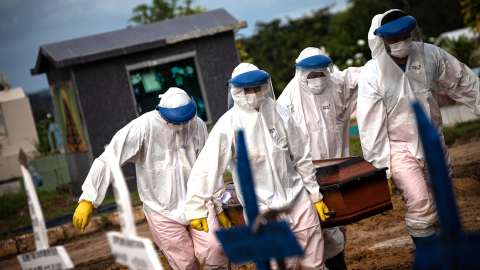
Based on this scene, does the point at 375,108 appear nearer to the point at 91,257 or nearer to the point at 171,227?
the point at 171,227

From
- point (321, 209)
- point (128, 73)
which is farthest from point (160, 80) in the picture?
point (321, 209)

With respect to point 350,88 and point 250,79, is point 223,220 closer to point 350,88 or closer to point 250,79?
point 250,79

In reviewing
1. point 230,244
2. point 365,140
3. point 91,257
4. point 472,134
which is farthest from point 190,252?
point 472,134

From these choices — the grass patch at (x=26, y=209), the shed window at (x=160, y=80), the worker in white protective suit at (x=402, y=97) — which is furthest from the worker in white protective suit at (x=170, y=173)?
the shed window at (x=160, y=80)

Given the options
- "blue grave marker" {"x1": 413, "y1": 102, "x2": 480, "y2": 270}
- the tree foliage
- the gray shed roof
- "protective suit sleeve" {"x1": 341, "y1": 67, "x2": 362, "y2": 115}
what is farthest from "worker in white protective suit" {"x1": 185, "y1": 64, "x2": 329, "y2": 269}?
the tree foliage

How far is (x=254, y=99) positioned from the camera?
368cm

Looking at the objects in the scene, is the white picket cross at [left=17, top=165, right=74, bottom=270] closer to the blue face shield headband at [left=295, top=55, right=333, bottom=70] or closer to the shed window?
the blue face shield headband at [left=295, top=55, right=333, bottom=70]

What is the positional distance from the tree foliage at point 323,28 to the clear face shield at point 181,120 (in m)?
31.7

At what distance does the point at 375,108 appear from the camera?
438cm

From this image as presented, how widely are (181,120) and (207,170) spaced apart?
0.71 m


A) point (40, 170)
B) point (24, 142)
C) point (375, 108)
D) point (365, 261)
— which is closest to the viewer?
point (375, 108)

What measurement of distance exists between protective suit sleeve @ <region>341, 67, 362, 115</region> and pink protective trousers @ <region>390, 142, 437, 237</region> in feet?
3.33

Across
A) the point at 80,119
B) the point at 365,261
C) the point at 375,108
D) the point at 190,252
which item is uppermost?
the point at 80,119

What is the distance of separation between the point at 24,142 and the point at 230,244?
27.5m
